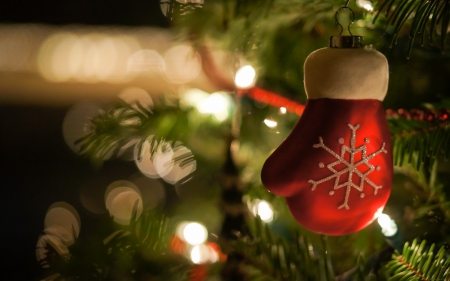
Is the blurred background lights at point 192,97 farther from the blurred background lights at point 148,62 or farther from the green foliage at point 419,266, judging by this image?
the blurred background lights at point 148,62

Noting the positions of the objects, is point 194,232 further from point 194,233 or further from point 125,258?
point 125,258

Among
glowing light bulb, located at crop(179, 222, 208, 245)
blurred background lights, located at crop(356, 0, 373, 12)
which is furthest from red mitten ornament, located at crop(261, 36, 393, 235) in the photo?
glowing light bulb, located at crop(179, 222, 208, 245)

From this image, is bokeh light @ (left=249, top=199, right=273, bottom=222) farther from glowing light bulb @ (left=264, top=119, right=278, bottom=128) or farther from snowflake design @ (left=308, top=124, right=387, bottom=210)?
snowflake design @ (left=308, top=124, right=387, bottom=210)

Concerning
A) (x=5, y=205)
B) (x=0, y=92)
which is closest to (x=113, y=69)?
(x=0, y=92)

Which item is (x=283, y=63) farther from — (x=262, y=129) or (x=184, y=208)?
(x=184, y=208)

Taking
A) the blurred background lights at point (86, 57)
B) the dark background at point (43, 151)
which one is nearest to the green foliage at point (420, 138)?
the dark background at point (43, 151)

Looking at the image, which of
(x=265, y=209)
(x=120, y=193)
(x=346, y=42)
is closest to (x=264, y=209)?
(x=265, y=209)
